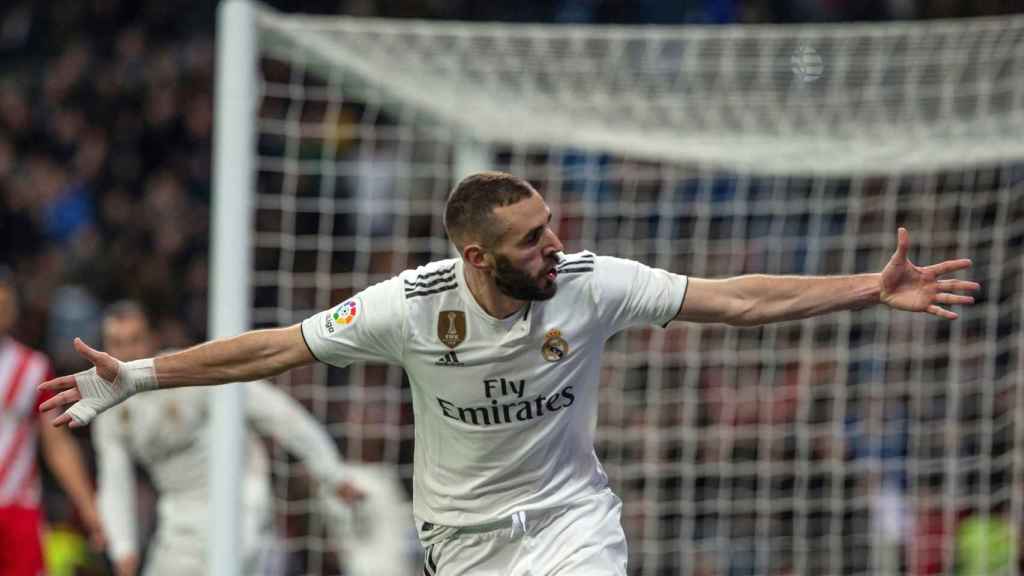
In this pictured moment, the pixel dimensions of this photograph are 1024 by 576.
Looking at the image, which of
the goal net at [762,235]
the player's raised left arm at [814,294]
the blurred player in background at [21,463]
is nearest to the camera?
the player's raised left arm at [814,294]

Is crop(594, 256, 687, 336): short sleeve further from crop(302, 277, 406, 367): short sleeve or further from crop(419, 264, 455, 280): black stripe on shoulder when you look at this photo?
crop(302, 277, 406, 367): short sleeve

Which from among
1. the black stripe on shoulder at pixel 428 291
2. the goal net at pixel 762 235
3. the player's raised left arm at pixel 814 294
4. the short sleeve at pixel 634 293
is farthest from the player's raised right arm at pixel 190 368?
the goal net at pixel 762 235

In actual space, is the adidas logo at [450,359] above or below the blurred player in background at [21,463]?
above

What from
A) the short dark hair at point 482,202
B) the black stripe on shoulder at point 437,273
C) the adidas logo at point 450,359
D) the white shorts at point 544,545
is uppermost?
the short dark hair at point 482,202

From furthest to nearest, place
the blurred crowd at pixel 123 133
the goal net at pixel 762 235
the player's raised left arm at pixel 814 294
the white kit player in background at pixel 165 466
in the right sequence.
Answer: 1. the blurred crowd at pixel 123 133
2. the white kit player in background at pixel 165 466
3. the goal net at pixel 762 235
4. the player's raised left arm at pixel 814 294

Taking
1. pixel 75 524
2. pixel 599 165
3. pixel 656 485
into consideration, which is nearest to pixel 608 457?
pixel 656 485

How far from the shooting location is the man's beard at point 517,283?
402cm

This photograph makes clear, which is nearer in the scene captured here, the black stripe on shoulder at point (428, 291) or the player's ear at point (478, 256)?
the player's ear at point (478, 256)

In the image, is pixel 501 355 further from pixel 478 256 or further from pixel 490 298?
pixel 478 256

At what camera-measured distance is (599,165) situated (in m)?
8.52

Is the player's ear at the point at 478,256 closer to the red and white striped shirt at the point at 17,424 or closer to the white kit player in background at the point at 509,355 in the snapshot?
the white kit player in background at the point at 509,355

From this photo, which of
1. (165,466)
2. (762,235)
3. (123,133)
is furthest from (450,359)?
(123,133)

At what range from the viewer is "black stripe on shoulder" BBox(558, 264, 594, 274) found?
164 inches

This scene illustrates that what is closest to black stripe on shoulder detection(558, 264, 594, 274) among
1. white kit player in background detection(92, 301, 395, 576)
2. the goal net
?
the goal net
